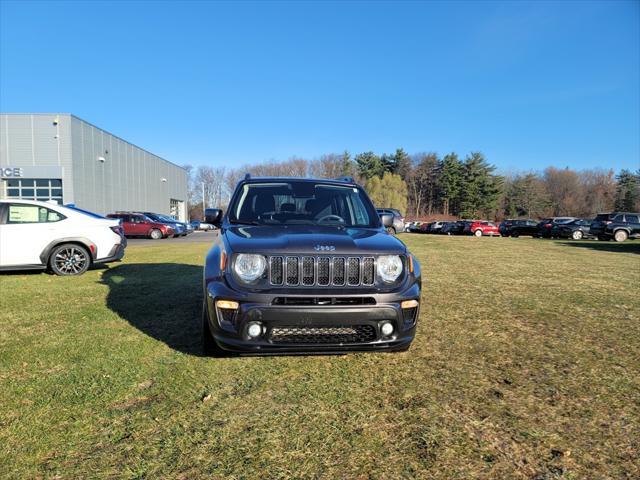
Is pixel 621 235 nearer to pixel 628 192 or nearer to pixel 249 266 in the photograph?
pixel 249 266

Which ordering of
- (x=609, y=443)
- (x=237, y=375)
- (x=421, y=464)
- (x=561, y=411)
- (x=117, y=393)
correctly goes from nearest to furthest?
(x=421, y=464), (x=609, y=443), (x=561, y=411), (x=117, y=393), (x=237, y=375)

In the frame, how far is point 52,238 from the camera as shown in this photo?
27.6 ft

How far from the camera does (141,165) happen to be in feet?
162

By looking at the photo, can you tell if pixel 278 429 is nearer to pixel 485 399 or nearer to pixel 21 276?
pixel 485 399

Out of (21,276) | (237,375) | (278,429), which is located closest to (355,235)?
(237,375)

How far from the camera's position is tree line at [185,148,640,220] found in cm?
7950

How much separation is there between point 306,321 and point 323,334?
0.19m

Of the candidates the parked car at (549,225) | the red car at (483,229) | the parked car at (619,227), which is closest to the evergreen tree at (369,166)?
the red car at (483,229)

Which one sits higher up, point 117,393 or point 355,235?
point 355,235

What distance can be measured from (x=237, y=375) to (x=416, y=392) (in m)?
1.43

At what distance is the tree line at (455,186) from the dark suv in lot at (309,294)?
232ft

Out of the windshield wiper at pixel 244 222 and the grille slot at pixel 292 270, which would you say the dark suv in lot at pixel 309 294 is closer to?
the grille slot at pixel 292 270

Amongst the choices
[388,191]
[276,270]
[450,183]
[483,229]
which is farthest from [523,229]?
[450,183]

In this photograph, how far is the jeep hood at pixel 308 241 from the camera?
11.0 feet
